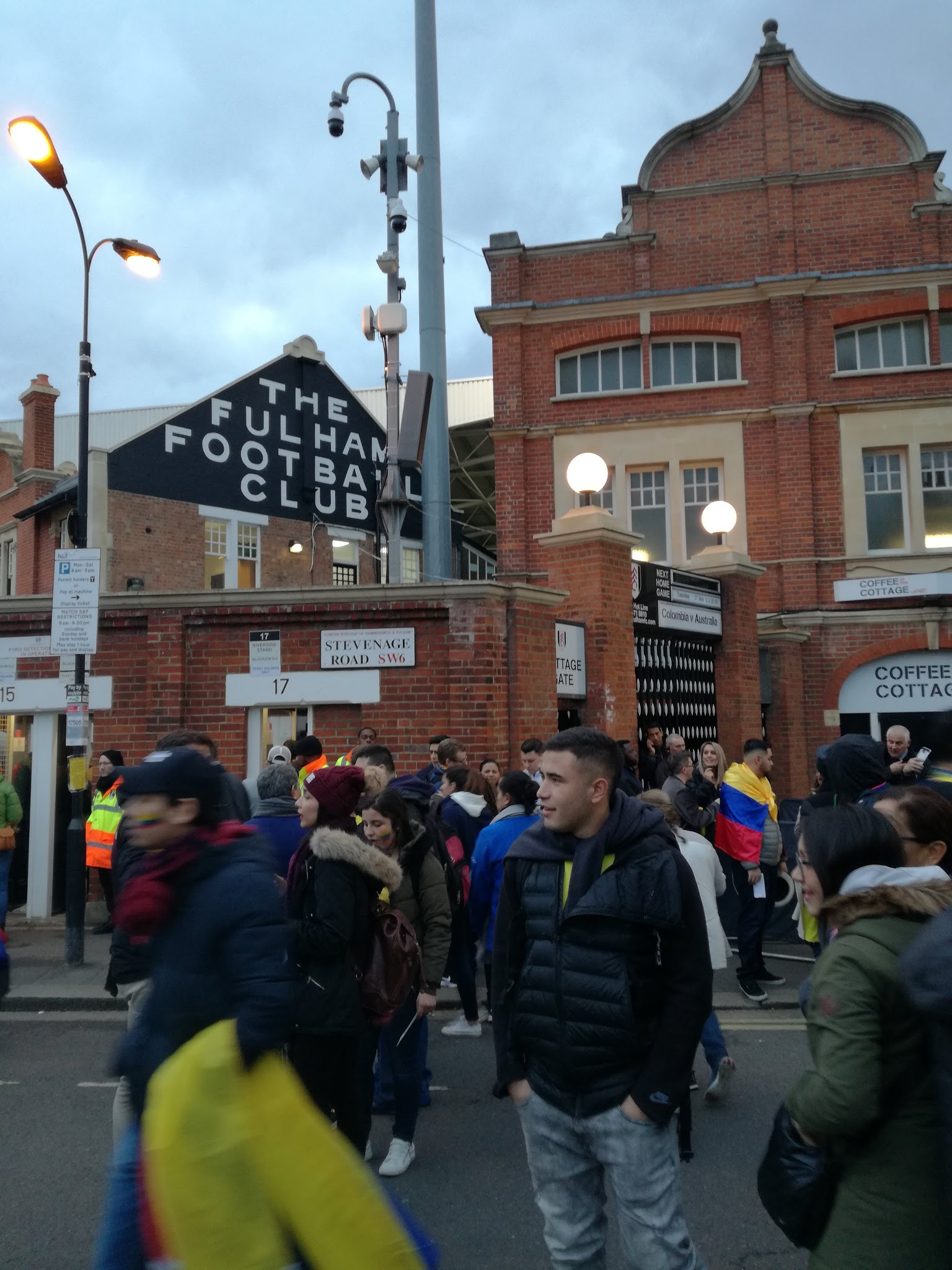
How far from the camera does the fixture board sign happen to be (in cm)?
1213

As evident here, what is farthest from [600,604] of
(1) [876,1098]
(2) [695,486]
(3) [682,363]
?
(3) [682,363]

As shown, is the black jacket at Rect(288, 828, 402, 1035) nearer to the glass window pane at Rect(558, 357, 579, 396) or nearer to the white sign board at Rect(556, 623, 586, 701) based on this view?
the white sign board at Rect(556, 623, 586, 701)

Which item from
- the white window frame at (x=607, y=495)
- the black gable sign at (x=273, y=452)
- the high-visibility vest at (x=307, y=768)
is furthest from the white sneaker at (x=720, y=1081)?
the black gable sign at (x=273, y=452)

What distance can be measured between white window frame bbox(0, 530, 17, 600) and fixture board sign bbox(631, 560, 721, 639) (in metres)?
19.7

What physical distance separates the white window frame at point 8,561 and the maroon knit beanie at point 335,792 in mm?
24838

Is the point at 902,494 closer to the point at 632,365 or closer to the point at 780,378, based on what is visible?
the point at 780,378

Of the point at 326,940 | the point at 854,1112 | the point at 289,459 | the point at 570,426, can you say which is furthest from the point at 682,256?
the point at 854,1112

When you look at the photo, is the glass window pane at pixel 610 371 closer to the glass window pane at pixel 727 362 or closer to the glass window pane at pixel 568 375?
the glass window pane at pixel 568 375

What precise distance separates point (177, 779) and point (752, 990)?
239 inches

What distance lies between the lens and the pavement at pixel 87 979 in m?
7.76

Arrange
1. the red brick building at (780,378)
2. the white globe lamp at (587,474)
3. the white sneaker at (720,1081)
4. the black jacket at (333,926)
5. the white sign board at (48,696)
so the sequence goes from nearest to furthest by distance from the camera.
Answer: the black jacket at (333,926)
the white sneaker at (720,1081)
the white sign board at (48,696)
the white globe lamp at (587,474)
the red brick building at (780,378)

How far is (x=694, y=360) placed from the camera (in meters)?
19.3

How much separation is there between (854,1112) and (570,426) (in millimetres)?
17971

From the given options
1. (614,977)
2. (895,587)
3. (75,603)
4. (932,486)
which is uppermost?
(932,486)
